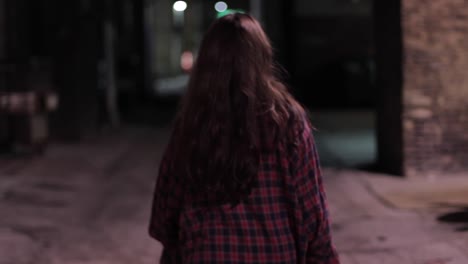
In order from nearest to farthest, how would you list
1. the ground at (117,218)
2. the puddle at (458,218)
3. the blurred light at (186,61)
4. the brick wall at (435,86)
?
the ground at (117,218)
the puddle at (458,218)
the brick wall at (435,86)
the blurred light at (186,61)

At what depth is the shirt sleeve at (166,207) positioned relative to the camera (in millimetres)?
2672

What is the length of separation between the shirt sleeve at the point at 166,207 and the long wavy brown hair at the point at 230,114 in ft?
0.24

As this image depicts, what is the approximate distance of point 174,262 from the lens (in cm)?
275

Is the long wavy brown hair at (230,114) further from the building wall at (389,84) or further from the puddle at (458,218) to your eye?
the building wall at (389,84)

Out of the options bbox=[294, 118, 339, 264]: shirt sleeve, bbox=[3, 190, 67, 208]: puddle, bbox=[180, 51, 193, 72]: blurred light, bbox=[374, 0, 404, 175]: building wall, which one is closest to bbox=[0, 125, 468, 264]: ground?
bbox=[3, 190, 67, 208]: puddle

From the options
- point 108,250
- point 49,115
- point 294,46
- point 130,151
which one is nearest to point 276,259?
point 108,250

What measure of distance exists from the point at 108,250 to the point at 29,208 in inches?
82.3

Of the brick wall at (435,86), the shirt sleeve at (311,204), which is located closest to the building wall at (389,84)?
the brick wall at (435,86)

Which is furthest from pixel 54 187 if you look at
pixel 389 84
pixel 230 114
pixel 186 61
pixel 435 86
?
pixel 186 61

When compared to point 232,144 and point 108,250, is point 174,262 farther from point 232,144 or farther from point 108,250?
point 108,250

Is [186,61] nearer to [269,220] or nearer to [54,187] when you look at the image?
[54,187]

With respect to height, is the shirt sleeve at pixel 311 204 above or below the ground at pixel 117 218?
above

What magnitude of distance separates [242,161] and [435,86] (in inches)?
292

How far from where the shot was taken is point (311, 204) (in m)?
2.62
